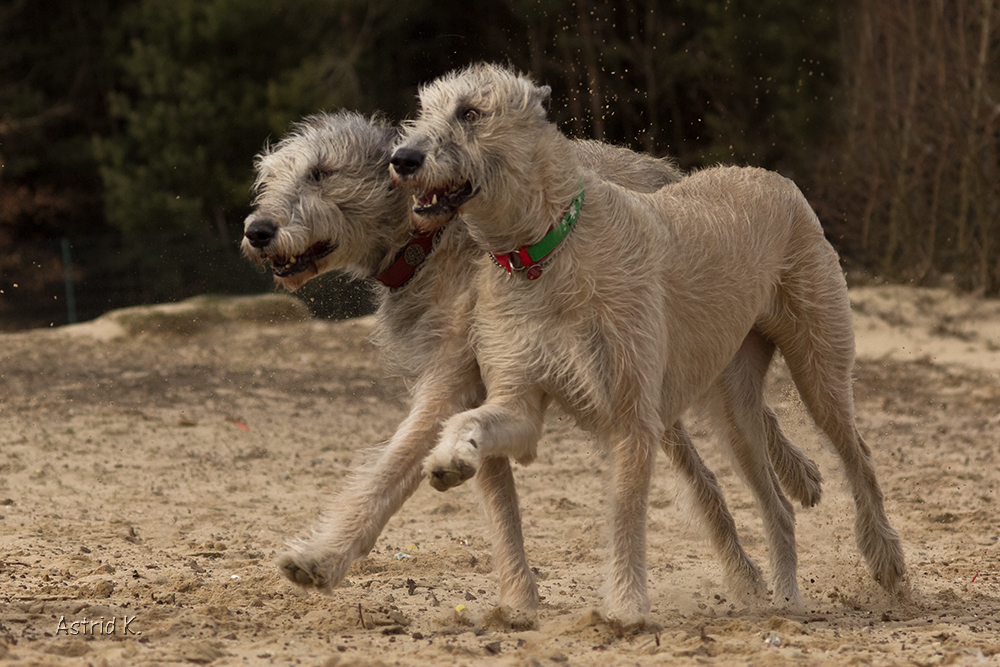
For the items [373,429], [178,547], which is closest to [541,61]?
[373,429]

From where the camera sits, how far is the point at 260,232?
4.55m

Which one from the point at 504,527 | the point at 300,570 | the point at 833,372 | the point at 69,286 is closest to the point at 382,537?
the point at 504,527

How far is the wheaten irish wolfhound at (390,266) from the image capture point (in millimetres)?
4461

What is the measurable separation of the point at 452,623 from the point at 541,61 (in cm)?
A: 1707

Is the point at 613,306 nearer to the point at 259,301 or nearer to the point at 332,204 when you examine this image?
the point at 332,204

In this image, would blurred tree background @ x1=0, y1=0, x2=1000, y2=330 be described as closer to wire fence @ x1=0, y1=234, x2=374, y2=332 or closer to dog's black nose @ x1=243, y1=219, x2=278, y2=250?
wire fence @ x1=0, y1=234, x2=374, y2=332

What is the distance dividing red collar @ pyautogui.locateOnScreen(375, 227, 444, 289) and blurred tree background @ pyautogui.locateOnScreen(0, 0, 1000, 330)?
11.1 m

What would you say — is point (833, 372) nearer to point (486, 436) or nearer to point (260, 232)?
point (486, 436)

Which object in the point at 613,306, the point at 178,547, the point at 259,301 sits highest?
the point at 613,306

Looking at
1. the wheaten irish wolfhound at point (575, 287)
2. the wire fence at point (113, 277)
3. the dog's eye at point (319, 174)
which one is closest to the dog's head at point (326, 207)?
the dog's eye at point (319, 174)

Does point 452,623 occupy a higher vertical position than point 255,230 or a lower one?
lower

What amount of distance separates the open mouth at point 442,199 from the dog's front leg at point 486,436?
720 millimetres

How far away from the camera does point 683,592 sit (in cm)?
559

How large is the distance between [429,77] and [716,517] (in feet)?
58.7
